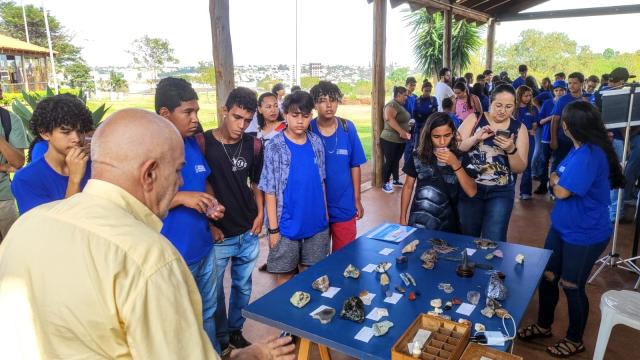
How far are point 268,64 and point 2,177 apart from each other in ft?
33.0

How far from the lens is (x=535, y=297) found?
11.5 ft

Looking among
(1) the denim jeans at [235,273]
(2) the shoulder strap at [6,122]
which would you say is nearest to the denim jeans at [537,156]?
(1) the denim jeans at [235,273]

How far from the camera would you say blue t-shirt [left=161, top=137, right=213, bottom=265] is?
89.9 inches

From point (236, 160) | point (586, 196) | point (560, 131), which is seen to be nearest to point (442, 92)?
point (560, 131)

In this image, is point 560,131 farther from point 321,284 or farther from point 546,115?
point 321,284

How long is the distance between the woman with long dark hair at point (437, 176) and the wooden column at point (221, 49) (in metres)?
2.00

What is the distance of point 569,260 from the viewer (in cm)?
259

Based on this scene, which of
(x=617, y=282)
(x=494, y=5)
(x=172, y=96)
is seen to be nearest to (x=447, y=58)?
(x=494, y=5)

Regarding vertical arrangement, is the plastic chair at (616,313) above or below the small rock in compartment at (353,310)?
below

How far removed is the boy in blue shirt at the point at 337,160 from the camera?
10.3 ft

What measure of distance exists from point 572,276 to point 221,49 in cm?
338

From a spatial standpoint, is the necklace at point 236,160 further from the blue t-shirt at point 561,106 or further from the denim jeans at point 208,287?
the blue t-shirt at point 561,106

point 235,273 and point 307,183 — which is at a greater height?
point 307,183

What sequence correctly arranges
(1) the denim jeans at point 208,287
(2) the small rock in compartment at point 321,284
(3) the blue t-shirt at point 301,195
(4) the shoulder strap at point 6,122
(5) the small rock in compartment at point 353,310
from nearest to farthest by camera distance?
(5) the small rock in compartment at point 353,310 < (2) the small rock in compartment at point 321,284 < (1) the denim jeans at point 208,287 < (3) the blue t-shirt at point 301,195 < (4) the shoulder strap at point 6,122
